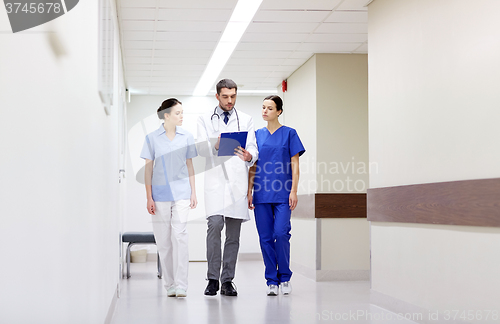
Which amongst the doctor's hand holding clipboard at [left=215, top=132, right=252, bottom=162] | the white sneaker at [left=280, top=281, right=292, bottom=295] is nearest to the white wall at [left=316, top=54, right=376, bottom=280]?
the white sneaker at [left=280, top=281, right=292, bottom=295]

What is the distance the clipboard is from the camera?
3.99 m

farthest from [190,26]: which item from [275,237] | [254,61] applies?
[275,237]

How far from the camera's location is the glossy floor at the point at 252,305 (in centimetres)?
333

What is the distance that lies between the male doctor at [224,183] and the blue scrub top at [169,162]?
0.46 feet

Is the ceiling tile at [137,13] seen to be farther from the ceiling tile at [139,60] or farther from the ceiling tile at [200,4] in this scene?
the ceiling tile at [139,60]

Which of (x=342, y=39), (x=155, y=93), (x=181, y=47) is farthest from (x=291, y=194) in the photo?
(x=155, y=93)

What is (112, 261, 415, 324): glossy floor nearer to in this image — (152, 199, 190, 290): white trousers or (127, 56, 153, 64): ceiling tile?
(152, 199, 190, 290): white trousers

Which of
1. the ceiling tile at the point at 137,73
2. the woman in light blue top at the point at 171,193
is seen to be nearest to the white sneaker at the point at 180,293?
the woman in light blue top at the point at 171,193

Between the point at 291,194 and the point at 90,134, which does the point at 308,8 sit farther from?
the point at 90,134

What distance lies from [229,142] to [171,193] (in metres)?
0.63

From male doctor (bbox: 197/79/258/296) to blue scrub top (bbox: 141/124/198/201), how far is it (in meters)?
0.14

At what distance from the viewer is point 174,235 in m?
4.07

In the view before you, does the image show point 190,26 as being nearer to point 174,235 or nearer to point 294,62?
point 294,62

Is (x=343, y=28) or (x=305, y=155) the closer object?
(x=343, y=28)
